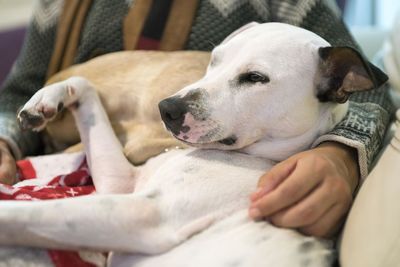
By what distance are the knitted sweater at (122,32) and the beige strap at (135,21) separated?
0.4 inches

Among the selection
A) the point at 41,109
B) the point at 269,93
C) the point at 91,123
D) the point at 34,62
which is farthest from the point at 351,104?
the point at 34,62

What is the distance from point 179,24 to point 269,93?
690 millimetres

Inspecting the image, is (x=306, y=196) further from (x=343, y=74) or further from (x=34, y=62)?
(x=34, y=62)

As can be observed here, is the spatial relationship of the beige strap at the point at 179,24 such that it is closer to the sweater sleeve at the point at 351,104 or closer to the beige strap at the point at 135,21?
the beige strap at the point at 135,21

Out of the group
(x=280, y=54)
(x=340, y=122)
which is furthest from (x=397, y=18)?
(x=280, y=54)

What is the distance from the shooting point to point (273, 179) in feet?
3.41

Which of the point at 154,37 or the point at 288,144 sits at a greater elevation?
the point at 154,37

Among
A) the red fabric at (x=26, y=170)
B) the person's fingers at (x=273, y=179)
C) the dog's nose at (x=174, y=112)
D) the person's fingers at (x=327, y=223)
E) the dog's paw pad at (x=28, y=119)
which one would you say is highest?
the dog's nose at (x=174, y=112)

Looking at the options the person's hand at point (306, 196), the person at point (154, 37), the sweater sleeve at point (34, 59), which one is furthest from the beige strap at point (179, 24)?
the person's hand at point (306, 196)

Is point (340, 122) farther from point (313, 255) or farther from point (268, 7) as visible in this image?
point (268, 7)

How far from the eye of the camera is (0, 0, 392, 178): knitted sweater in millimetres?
1584

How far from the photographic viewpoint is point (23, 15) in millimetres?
3201

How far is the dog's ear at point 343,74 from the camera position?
110cm

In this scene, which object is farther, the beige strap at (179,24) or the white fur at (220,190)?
the beige strap at (179,24)
